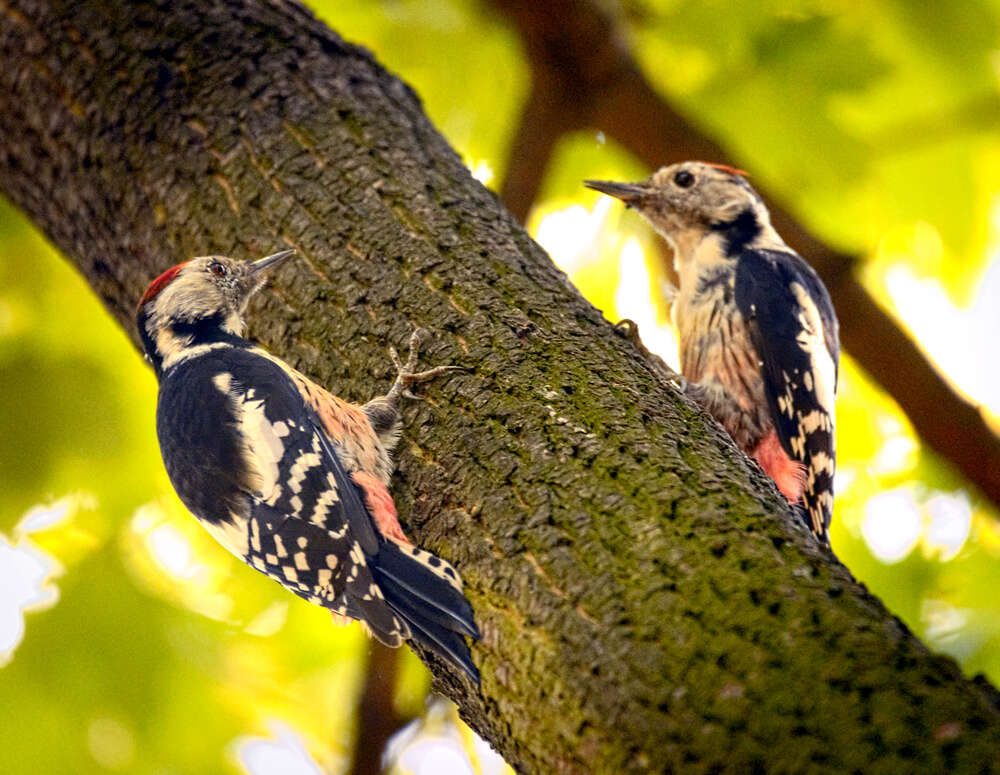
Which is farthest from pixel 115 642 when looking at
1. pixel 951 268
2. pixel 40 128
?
pixel 951 268

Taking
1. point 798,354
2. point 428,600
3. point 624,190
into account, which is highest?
point 624,190

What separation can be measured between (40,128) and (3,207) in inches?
44.2

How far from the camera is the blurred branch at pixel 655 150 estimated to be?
3393 mm

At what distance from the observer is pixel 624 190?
3.96m

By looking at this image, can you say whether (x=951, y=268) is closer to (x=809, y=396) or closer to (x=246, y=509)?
(x=809, y=396)

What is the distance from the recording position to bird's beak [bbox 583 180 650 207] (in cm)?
389

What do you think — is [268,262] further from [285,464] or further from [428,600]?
[428,600]

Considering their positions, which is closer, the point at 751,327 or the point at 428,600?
the point at 428,600

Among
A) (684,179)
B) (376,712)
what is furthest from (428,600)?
(684,179)

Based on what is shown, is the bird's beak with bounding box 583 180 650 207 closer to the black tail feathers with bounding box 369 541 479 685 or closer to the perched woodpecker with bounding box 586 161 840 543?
the perched woodpecker with bounding box 586 161 840 543

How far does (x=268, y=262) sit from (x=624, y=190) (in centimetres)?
188

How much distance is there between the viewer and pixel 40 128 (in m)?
2.94

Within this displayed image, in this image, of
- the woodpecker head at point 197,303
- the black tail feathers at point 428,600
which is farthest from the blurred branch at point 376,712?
the woodpecker head at point 197,303

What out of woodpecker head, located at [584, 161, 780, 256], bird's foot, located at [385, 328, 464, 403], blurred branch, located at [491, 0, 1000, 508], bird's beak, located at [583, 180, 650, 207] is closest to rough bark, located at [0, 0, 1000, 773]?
bird's foot, located at [385, 328, 464, 403]
